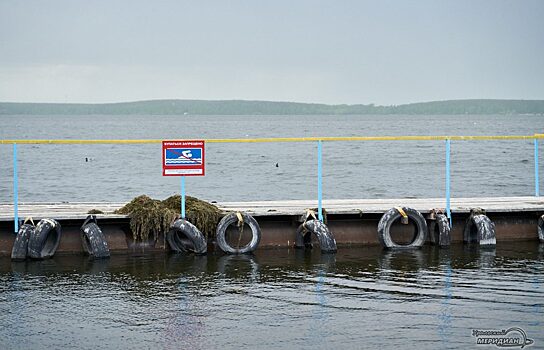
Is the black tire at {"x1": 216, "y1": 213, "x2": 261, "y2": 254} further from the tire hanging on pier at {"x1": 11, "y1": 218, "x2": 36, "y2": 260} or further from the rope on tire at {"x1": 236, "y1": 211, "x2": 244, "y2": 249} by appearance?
the tire hanging on pier at {"x1": 11, "y1": 218, "x2": 36, "y2": 260}

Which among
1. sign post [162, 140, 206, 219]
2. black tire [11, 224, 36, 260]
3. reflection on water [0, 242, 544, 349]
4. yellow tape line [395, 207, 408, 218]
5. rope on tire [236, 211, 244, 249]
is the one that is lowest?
reflection on water [0, 242, 544, 349]

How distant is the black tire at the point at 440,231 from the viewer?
1725 cm

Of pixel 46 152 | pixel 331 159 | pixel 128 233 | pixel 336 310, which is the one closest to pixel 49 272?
pixel 128 233

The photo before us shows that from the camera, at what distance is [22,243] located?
52.0 feet

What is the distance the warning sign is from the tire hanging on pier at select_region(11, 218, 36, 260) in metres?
2.44

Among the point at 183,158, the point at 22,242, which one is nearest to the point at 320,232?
the point at 183,158

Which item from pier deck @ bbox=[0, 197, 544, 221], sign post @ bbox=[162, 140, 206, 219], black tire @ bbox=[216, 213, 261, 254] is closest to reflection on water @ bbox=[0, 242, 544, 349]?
black tire @ bbox=[216, 213, 261, 254]

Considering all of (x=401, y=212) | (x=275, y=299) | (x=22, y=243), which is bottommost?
(x=275, y=299)

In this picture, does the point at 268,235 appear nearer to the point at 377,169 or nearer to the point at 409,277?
the point at 409,277

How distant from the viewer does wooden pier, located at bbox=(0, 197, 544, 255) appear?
54.4 ft

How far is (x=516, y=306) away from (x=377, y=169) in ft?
150

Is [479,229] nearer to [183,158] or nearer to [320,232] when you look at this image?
[320,232]

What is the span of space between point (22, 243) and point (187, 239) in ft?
9.14

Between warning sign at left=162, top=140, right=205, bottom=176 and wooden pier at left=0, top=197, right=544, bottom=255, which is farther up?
warning sign at left=162, top=140, right=205, bottom=176
